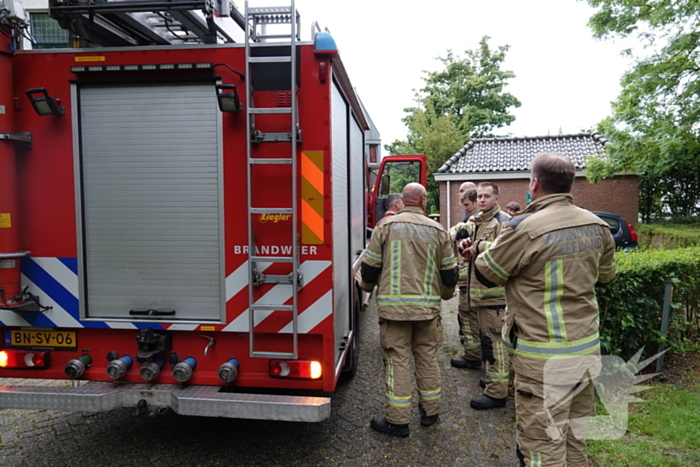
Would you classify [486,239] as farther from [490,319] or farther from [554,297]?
[554,297]

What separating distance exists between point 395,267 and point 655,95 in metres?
Answer: 11.0

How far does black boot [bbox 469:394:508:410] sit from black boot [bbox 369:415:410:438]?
0.84 meters

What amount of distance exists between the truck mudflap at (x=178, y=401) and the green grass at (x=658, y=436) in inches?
84.9

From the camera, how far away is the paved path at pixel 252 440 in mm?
3473

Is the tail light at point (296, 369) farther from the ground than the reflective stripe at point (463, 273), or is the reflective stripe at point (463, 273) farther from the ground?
the reflective stripe at point (463, 273)

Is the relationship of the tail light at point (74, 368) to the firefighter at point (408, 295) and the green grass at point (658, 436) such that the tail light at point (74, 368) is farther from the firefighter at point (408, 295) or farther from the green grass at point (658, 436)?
the green grass at point (658, 436)

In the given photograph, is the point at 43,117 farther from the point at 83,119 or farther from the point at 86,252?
the point at 86,252

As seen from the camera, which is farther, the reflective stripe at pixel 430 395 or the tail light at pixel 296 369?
the reflective stripe at pixel 430 395

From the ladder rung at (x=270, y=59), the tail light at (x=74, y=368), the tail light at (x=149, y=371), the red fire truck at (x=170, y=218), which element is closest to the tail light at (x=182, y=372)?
the red fire truck at (x=170, y=218)

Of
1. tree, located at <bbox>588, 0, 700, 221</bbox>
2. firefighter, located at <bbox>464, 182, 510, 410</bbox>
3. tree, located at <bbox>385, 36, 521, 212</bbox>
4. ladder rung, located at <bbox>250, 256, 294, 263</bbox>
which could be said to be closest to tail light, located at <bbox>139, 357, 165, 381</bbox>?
ladder rung, located at <bbox>250, 256, 294, 263</bbox>

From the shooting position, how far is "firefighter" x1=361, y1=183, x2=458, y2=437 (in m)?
3.79

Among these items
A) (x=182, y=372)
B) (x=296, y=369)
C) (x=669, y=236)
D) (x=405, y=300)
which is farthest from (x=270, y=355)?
(x=669, y=236)

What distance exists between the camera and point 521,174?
19.4 meters

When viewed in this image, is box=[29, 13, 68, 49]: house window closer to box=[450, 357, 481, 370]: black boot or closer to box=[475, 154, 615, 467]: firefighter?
box=[475, 154, 615, 467]: firefighter
